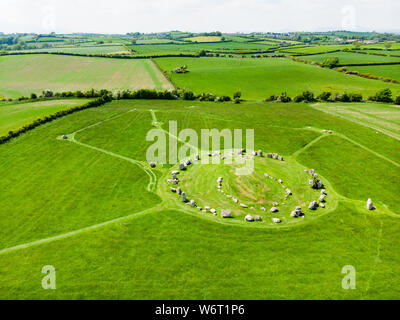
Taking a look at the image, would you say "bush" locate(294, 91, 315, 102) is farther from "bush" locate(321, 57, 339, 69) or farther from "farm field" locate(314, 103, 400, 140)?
"bush" locate(321, 57, 339, 69)

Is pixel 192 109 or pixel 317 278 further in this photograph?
pixel 192 109

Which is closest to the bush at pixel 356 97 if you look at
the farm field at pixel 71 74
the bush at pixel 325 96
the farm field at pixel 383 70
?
the bush at pixel 325 96

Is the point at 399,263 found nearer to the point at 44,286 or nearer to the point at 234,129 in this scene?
the point at 44,286

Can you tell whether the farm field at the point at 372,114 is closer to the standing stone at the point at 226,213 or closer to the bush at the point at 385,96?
the bush at the point at 385,96

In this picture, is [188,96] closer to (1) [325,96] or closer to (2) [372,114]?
(1) [325,96]

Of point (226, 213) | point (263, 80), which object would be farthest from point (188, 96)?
point (226, 213)

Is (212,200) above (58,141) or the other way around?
the other way around

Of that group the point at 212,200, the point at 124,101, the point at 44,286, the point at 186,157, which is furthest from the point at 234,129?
the point at 44,286
